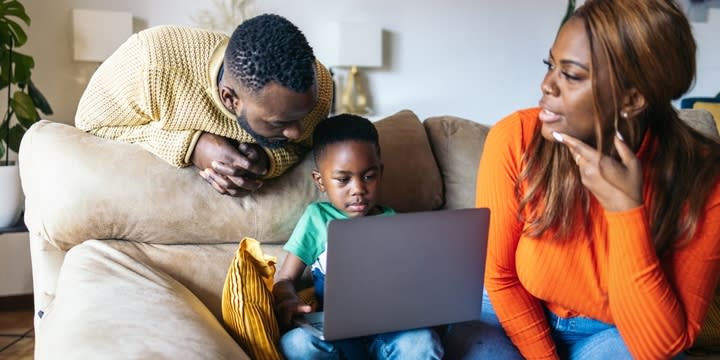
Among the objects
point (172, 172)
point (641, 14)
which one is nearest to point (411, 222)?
point (641, 14)

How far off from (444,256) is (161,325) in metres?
0.49

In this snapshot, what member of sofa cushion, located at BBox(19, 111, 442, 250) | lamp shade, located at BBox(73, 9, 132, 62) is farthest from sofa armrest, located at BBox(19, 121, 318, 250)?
lamp shade, located at BBox(73, 9, 132, 62)

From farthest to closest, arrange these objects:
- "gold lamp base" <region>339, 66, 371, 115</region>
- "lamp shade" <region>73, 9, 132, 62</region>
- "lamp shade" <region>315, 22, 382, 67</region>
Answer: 1. "gold lamp base" <region>339, 66, 371, 115</region>
2. "lamp shade" <region>315, 22, 382, 67</region>
3. "lamp shade" <region>73, 9, 132, 62</region>

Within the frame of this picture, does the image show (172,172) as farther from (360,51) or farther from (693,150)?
(360,51)

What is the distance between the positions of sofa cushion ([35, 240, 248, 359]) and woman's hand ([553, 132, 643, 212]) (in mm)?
→ 657

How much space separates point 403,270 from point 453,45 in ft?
8.69

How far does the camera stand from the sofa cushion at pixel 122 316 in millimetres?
950

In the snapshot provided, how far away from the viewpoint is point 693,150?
1172 millimetres

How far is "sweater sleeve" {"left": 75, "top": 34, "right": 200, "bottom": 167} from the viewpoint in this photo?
1376 mm

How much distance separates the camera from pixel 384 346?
1250mm

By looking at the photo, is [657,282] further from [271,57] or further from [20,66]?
[20,66]

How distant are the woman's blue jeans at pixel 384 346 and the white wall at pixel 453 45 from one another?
2.17 m

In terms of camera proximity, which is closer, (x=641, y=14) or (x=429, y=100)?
(x=641, y=14)

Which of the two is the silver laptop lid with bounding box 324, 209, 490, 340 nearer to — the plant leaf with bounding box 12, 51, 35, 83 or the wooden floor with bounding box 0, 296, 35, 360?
the wooden floor with bounding box 0, 296, 35, 360
